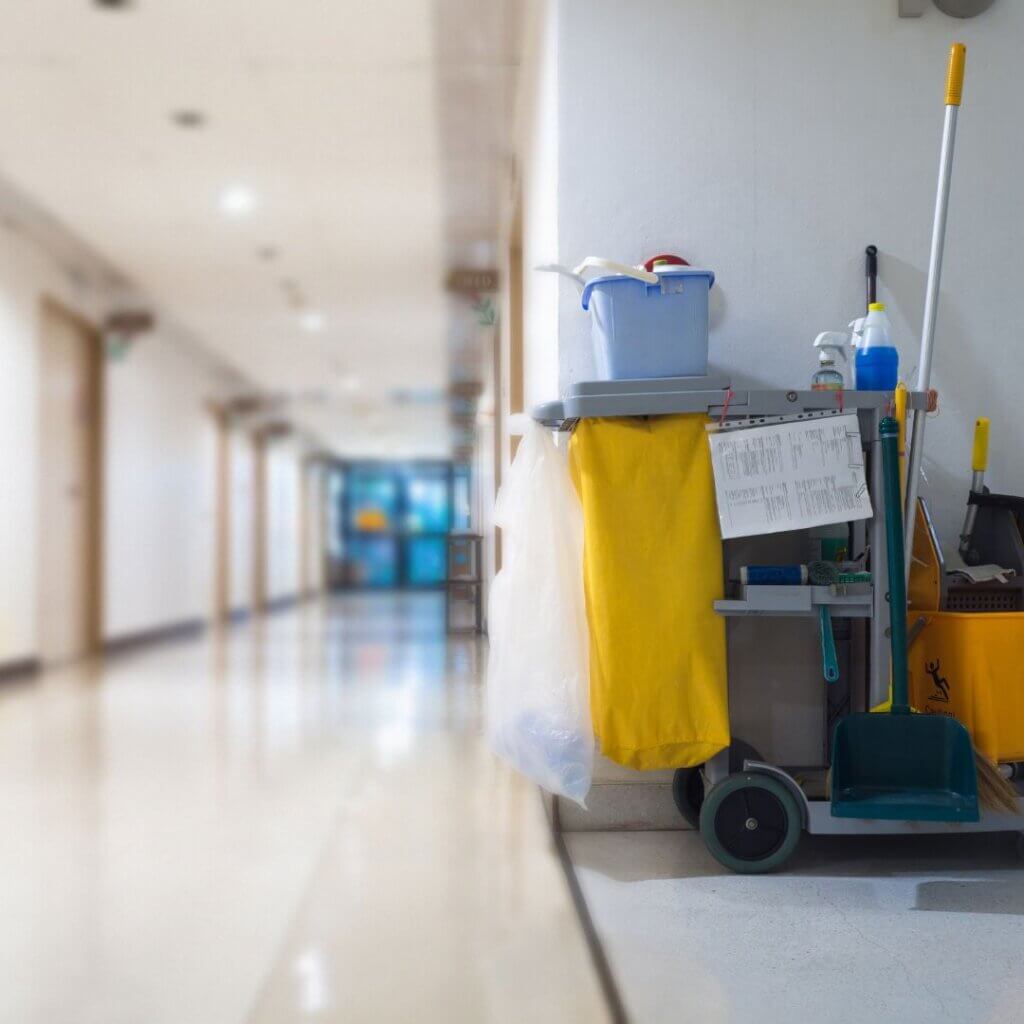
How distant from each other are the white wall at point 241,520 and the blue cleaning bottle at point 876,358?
10135mm

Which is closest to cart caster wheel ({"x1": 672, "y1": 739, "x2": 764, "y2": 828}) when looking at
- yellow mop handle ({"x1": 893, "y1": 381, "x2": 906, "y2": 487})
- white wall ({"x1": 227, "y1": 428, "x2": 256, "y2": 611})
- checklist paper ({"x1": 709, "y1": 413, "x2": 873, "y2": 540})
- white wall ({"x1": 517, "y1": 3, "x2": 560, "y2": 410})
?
checklist paper ({"x1": 709, "y1": 413, "x2": 873, "y2": 540})

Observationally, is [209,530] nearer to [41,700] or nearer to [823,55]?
[41,700]

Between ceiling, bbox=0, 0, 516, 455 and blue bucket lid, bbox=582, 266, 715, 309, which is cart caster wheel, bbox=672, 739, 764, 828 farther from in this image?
ceiling, bbox=0, 0, 516, 455

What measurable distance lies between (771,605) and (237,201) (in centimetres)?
458

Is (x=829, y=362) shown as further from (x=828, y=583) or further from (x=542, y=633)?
(x=542, y=633)

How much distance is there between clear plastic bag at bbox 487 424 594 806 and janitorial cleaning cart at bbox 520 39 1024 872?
0.07m

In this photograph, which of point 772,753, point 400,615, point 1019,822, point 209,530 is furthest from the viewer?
point 400,615

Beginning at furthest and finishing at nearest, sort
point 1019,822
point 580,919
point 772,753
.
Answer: point 772,753 → point 1019,822 → point 580,919

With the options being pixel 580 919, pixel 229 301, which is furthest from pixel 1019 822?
pixel 229 301

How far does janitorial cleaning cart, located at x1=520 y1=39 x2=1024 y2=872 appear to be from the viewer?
1977 mm

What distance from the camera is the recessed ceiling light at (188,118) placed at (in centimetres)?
454

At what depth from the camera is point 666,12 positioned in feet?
8.38

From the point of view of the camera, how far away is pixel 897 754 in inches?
78.3

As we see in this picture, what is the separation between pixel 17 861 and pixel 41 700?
10.1 feet
